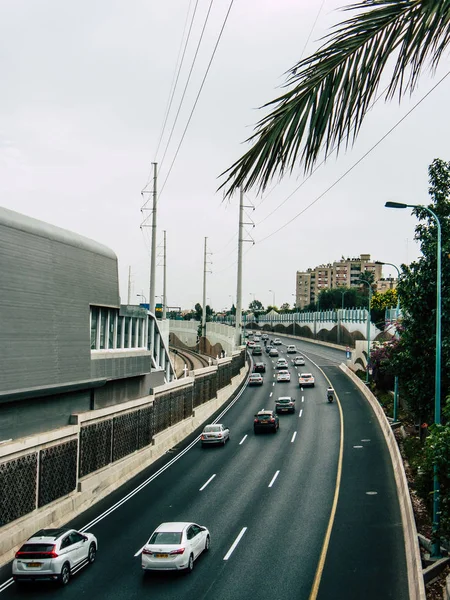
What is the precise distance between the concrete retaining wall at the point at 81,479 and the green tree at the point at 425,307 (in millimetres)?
15761

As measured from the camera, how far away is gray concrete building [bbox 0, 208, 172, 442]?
27.4 meters

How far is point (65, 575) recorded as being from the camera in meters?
20.6

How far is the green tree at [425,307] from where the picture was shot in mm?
26141

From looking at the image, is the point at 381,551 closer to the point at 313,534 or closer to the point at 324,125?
the point at 313,534

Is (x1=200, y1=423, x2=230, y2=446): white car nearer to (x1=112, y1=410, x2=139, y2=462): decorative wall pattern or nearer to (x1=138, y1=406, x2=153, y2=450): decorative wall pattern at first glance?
(x1=138, y1=406, x2=153, y2=450): decorative wall pattern

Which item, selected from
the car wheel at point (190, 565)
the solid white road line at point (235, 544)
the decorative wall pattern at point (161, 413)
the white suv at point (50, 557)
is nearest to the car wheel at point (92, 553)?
the white suv at point (50, 557)

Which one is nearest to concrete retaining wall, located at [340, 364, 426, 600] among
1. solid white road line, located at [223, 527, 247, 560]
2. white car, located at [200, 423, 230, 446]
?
solid white road line, located at [223, 527, 247, 560]

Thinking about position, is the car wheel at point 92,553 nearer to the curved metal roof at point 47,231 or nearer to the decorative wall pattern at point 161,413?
the curved metal roof at point 47,231

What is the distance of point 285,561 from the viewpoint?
21.9 meters

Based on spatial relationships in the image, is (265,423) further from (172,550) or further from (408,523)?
(172,550)

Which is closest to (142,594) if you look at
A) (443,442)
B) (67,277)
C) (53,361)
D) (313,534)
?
(313,534)

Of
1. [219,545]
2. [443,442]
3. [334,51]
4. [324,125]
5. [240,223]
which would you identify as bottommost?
[219,545]

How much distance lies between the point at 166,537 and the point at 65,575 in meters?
3.52

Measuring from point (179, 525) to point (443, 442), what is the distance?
1024cm
